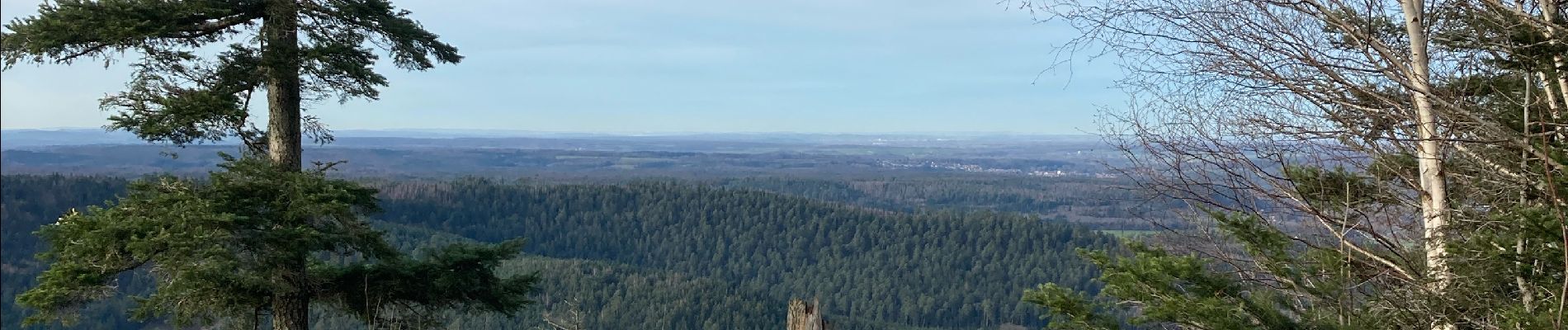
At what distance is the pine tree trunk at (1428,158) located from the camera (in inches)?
246

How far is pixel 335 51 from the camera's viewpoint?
9656 mm

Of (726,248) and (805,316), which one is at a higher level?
(805,316)

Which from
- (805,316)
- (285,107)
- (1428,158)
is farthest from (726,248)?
(1428,158)

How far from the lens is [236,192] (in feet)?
29.9

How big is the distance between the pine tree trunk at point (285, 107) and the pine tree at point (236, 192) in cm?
1

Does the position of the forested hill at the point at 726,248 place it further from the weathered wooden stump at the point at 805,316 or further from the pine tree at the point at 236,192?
the weathered wooden stump at the point at 805,316

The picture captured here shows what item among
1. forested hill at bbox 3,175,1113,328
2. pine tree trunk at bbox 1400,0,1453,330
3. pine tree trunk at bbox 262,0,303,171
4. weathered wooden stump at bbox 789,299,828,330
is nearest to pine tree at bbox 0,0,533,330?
pine tree trunk at bbox 262,0,303,171

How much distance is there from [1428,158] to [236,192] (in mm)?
8237

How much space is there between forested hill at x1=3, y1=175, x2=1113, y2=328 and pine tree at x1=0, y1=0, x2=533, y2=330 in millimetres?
68355

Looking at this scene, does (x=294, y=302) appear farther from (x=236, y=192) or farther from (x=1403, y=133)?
(x=1403, y=133)

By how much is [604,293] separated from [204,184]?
257 ft

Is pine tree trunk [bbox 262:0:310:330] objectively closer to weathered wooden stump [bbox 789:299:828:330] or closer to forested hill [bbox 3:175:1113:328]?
weathered wooden stump [bbox 789:299:828:330]

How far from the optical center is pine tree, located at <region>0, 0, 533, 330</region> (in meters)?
8.69

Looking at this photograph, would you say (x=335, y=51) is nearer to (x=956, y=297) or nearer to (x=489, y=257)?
(x=489, y=257)
